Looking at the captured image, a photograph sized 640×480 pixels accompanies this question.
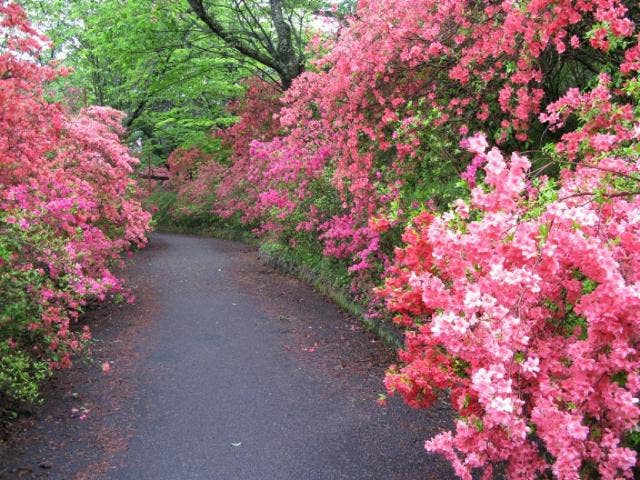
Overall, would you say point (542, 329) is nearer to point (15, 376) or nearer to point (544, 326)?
point (544, 326)

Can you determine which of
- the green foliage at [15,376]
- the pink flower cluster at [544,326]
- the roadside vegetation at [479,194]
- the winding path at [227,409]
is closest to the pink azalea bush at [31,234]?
the green foliage at [15,376]

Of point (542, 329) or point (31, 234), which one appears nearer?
point (542, 329)

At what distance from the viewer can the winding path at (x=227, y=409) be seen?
3832 mm

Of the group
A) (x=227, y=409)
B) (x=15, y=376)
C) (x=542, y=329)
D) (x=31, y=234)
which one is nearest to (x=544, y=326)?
(x=542, y=329)

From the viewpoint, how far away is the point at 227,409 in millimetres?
4734

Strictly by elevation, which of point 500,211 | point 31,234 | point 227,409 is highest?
point 500,211

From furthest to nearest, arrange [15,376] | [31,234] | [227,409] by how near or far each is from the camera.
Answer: [31,234]
[227,409]
[15,376]

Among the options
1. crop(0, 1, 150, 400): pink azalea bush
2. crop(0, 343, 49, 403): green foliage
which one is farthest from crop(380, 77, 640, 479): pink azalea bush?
crop(0, 1, 150, 400): pink azalea bush

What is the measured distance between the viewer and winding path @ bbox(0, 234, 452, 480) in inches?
151

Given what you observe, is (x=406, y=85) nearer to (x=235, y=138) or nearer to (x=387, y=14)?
(x=387, y=14)

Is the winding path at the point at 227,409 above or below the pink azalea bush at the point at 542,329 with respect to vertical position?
below

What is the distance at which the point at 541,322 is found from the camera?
2578 millimetres

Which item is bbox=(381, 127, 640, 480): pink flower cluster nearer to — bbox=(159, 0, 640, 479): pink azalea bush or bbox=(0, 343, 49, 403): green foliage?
bbox=(159, 0, 640, 479): pink azalea bush

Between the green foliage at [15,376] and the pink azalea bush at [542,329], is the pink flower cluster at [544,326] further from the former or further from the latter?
the green foliage at [15,376]
